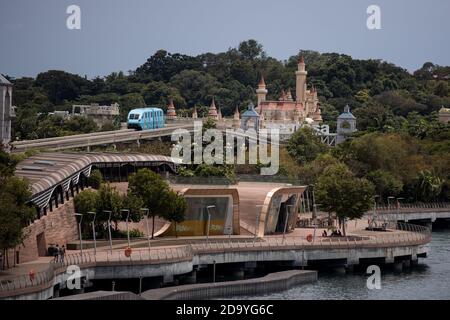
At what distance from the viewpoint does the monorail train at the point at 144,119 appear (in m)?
147

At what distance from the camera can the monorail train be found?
147 m

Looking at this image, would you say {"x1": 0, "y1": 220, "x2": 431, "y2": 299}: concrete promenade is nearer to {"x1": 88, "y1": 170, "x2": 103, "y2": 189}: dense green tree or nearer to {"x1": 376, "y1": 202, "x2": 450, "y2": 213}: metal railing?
{"x1": 88, "y1": 170, "x2": 103, "y2": 189}: dense green tree

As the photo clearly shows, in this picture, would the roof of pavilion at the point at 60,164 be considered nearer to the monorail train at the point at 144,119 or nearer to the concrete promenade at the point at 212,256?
the concrete promenade at the point at 212,256

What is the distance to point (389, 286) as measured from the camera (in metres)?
90.1

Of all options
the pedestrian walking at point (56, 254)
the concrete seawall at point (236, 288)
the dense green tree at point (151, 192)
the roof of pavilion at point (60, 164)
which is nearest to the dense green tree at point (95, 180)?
the roof of pavilion at point (60, 164)

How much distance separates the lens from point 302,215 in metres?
121

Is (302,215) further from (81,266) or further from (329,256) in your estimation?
(81,266)

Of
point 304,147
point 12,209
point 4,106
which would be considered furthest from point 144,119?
point 12,209

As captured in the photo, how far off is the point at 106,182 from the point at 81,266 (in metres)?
22.7

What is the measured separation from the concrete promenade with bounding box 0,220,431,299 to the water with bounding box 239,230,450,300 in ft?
5.81

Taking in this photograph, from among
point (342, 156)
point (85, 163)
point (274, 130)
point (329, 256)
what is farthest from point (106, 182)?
point (274, 130)

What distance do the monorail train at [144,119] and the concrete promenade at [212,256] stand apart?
41.3m

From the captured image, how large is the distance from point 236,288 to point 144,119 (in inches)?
2614
